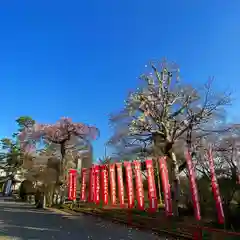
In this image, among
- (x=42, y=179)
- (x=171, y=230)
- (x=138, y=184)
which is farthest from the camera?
(x=42, y=179)

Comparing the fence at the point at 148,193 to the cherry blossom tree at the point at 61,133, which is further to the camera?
the cherry blossom tree at the point at 61,133

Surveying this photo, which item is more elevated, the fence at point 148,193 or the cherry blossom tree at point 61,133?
the cherry blossom tree at point 61,133

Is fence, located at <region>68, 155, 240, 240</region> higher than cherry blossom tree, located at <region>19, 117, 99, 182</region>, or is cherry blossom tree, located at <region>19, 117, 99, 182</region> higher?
cherry blossom tree, located at <region>19, 117, 99, 182</region>

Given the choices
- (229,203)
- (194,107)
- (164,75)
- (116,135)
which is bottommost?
(229,203)

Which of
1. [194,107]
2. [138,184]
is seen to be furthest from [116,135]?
[194,107]

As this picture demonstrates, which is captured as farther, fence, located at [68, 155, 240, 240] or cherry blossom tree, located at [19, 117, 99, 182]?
cherry blossom tree, located at [19, 117, 99, 182]

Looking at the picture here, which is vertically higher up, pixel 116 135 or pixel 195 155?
pixel 116 135

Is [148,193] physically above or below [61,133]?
below

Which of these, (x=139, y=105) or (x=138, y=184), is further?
(x=139, y=105)

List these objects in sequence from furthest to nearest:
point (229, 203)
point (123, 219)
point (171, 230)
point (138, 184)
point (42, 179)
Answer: point (42, 179)
point (123, 219)
point (229, 203)
point (138, 184)
point (171, 230)

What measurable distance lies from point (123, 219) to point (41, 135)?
13790 mm

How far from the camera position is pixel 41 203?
73.4 feet

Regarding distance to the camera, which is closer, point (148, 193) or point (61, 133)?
point (148, 193)

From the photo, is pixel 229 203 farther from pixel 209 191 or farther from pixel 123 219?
pixel 123 219
